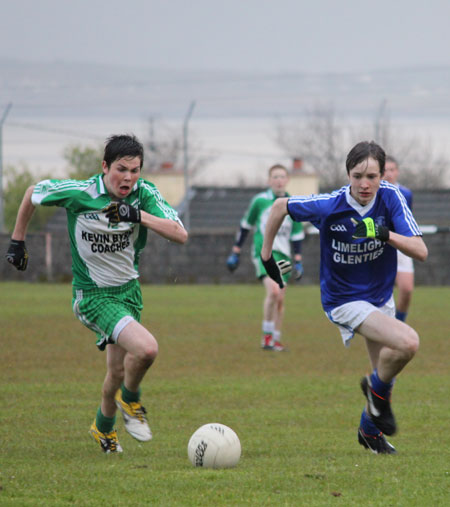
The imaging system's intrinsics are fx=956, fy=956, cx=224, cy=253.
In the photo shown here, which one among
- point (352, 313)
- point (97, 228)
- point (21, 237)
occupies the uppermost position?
point (97, 228)

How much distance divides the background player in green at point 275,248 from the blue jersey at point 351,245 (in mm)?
5154

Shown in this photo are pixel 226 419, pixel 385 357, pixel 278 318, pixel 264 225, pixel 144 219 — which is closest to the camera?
pixel 144 219

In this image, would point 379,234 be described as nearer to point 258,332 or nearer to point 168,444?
point 168,444

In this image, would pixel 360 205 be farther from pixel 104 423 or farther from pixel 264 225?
pixel 264 225

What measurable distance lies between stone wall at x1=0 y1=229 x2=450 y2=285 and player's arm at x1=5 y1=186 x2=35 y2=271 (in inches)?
732

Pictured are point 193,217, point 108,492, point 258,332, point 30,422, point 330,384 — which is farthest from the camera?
point 193,217

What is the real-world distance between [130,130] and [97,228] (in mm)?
21348

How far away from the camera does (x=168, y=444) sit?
21.4 feet

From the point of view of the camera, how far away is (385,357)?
239 inches

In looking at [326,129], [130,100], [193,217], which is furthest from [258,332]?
[326,129]

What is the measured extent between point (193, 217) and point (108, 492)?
26382 mm

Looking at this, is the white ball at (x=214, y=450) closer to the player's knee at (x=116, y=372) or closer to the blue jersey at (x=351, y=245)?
the player's knee at (x=116, y=372)

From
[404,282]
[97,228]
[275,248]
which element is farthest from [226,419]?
[275,248]

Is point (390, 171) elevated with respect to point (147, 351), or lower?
elevated
